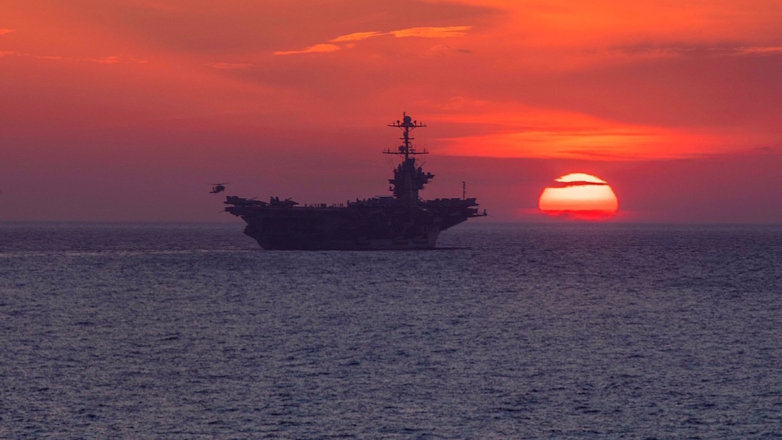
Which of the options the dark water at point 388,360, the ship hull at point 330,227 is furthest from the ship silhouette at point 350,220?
the dark water at point 388,360

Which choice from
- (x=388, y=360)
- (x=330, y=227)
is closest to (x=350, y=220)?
(x=330, y=227)

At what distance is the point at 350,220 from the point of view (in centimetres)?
10694

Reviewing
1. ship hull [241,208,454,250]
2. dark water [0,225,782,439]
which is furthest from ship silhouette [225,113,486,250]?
dark water [0,225,782,439]

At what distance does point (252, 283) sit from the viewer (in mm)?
74500

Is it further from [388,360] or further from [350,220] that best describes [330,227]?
[388,360]

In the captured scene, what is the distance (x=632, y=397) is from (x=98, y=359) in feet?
65.6

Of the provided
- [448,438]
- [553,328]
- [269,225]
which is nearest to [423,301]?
[553,328]

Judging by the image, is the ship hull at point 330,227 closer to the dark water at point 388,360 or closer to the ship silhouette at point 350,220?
the ship silhouette at point 350,220

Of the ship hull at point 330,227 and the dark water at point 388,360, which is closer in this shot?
the dark water at point 388,360

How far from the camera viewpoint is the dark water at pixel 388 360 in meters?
23.7

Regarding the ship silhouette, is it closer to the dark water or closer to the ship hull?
the ship hull

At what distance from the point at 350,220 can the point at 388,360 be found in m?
73.2

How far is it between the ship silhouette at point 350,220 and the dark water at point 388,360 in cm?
3251

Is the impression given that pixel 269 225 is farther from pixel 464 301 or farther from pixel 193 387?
pixel 193 387
